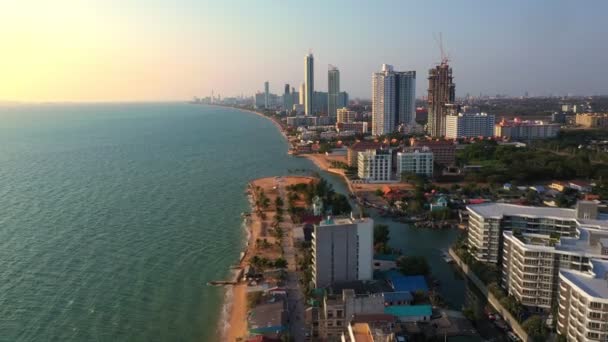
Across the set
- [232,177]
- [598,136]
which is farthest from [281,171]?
[598,136]

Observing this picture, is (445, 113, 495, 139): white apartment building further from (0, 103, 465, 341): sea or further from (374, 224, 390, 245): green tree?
(374, 224, 390, 245): green tree

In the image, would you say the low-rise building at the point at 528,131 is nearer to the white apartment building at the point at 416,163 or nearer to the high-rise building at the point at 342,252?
the white apartment building at the point at 416,163

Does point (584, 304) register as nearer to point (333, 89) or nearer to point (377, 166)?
point (377, 166)

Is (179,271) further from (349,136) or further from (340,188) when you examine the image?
(349,136)

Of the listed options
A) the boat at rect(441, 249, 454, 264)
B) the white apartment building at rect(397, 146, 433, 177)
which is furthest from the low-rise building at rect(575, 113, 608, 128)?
the boat at rect(441, 249, 454, 264)

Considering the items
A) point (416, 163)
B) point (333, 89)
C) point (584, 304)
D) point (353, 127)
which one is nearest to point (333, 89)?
point (333, 89)
